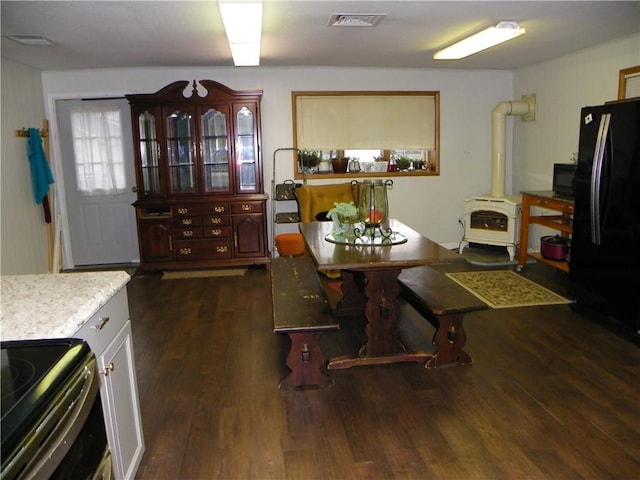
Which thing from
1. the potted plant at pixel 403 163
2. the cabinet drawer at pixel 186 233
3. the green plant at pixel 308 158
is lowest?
the cabinet drawer at pixel 186 233

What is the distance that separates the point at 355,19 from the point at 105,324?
2.76 metres

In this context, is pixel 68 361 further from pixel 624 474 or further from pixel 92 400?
pixel 624 474

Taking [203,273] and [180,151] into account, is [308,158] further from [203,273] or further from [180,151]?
[203,273]

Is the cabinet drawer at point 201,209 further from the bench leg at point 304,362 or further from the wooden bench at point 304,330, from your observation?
the bench leg at point 304,362

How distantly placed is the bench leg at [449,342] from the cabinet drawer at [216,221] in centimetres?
312

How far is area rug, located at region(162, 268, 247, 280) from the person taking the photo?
546 centimetres

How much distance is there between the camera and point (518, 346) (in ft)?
11.2

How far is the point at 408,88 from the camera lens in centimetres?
610

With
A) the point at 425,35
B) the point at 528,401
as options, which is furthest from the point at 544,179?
the point at 528,401

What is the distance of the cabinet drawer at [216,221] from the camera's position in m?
5.54

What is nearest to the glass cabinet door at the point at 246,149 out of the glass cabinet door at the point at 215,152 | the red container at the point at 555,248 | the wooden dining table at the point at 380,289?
the glass cabinet door at the point at 215,152

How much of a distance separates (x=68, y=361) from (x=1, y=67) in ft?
15.2

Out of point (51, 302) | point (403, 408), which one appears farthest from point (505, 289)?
point (51, 302)

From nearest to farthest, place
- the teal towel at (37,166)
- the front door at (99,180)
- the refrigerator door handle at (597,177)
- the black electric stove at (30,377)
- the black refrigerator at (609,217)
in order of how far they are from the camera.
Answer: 1. the black electric stove at (30,377)
2. the black refrigerator at (609,217)
3. the refrigerator door handle at (597,177)
4. the teal towel at (37,166)
5. the front door at (99,180)
